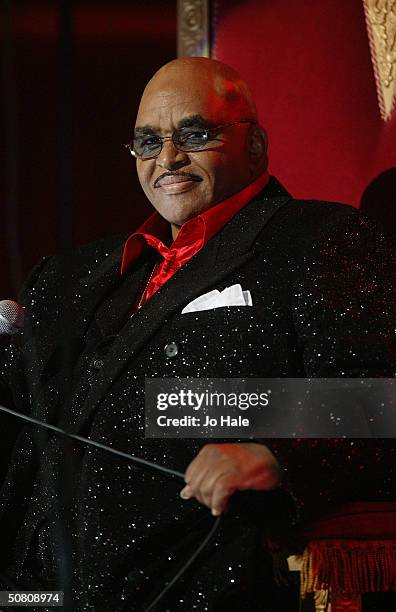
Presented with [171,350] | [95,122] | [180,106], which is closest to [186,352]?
[171,350]

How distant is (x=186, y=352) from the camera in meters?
1.51

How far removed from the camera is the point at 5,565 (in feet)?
5.51

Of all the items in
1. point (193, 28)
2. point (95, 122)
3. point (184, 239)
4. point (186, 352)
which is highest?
point (193, 28)

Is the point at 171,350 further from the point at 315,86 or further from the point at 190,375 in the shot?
the point at 315,86

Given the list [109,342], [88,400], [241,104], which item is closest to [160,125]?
[241,104]

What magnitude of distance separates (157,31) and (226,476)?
1.54 m

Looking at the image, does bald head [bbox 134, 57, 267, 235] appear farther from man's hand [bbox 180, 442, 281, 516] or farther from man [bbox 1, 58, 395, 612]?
man's hand [bbox 180, 442, 281, 516]

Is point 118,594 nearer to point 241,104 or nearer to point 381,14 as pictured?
point 241,104

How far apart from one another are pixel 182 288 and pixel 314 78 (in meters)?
0.72

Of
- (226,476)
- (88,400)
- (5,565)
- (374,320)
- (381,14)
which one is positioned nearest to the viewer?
(226,476)

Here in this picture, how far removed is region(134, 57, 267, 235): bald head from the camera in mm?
1718

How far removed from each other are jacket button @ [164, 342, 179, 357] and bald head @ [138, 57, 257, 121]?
46 centimetres

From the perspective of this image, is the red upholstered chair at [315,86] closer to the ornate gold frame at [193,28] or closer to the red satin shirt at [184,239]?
the ornate gold frame at [193,28]

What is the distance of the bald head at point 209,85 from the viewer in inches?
68.4
